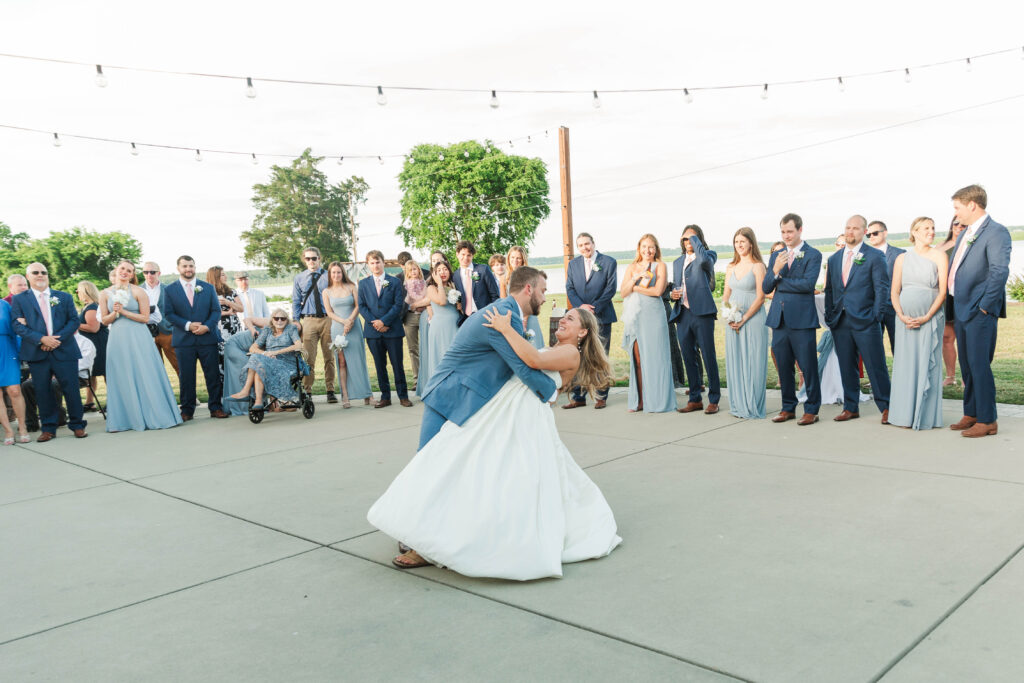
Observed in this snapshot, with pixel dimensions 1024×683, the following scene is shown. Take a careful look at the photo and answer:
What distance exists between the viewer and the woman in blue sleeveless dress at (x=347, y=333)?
10.8 m

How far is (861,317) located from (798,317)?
0.57 m

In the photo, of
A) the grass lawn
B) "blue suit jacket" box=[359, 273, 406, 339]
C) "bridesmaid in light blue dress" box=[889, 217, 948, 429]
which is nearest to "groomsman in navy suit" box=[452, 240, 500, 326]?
"blue suit jacket" box=[359, 273, 406, 339]

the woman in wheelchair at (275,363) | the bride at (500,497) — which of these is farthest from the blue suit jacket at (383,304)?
the bride at (500,497)

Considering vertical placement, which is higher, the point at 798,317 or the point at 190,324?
the point at 190,324

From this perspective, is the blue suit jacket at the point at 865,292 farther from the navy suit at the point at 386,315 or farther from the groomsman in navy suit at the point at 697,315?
the navy suit at the point at 386,315

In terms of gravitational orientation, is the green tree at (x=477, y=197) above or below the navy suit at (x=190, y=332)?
above

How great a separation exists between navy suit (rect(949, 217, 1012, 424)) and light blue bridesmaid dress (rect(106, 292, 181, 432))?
345 inches

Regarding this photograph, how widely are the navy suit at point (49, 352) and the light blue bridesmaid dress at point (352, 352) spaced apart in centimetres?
319

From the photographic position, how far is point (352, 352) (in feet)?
35.4

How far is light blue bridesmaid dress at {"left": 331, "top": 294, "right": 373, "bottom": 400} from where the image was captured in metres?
10.8

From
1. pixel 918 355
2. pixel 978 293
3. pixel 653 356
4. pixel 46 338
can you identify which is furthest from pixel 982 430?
pixel 46 338

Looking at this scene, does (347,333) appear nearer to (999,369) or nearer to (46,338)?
(46,338)

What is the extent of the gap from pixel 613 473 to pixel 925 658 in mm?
3331

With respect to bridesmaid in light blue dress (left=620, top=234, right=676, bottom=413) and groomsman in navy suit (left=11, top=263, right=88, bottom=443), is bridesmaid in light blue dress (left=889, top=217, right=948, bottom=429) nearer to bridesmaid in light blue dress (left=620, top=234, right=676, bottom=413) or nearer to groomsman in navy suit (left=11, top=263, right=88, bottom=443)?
bridesmaid in light blue dress (left=620, top=234, right=676, bottom=413)
